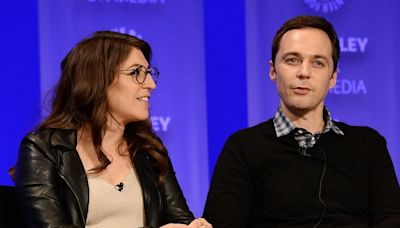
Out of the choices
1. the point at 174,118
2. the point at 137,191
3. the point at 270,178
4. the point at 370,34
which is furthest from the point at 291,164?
the point at 370,34

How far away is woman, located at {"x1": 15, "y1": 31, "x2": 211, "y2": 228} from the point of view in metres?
2.51

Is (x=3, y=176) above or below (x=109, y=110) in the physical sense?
below

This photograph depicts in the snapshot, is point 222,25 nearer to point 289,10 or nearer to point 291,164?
point 289,10

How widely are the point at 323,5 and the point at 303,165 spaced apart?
63.0 inches

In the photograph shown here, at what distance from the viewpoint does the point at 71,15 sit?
12.1ft

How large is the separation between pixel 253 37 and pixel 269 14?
0.19 meters

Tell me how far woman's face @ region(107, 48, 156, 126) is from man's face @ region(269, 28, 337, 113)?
1.88 feet

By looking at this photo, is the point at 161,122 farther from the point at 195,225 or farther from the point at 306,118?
the point at 195,225

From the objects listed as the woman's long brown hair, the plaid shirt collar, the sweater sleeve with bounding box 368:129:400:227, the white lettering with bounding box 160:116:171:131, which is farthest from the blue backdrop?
the sweater sleeve with bounding box 368:129:400:227

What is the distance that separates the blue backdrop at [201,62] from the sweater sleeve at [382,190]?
1.14m

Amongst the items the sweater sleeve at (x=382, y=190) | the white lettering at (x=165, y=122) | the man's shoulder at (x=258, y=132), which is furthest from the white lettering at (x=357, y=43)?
the man's shoulder at (x=258, y=132)

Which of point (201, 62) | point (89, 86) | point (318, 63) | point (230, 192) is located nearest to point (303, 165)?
point (230, 192)

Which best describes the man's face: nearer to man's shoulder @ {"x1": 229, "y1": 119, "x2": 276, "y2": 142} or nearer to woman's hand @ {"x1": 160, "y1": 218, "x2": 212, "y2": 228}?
man's shoulder @ {"x1": 229, "y1": 119, "x2": 276, "y2": 142}

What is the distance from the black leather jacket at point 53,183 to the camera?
8.06 ft
